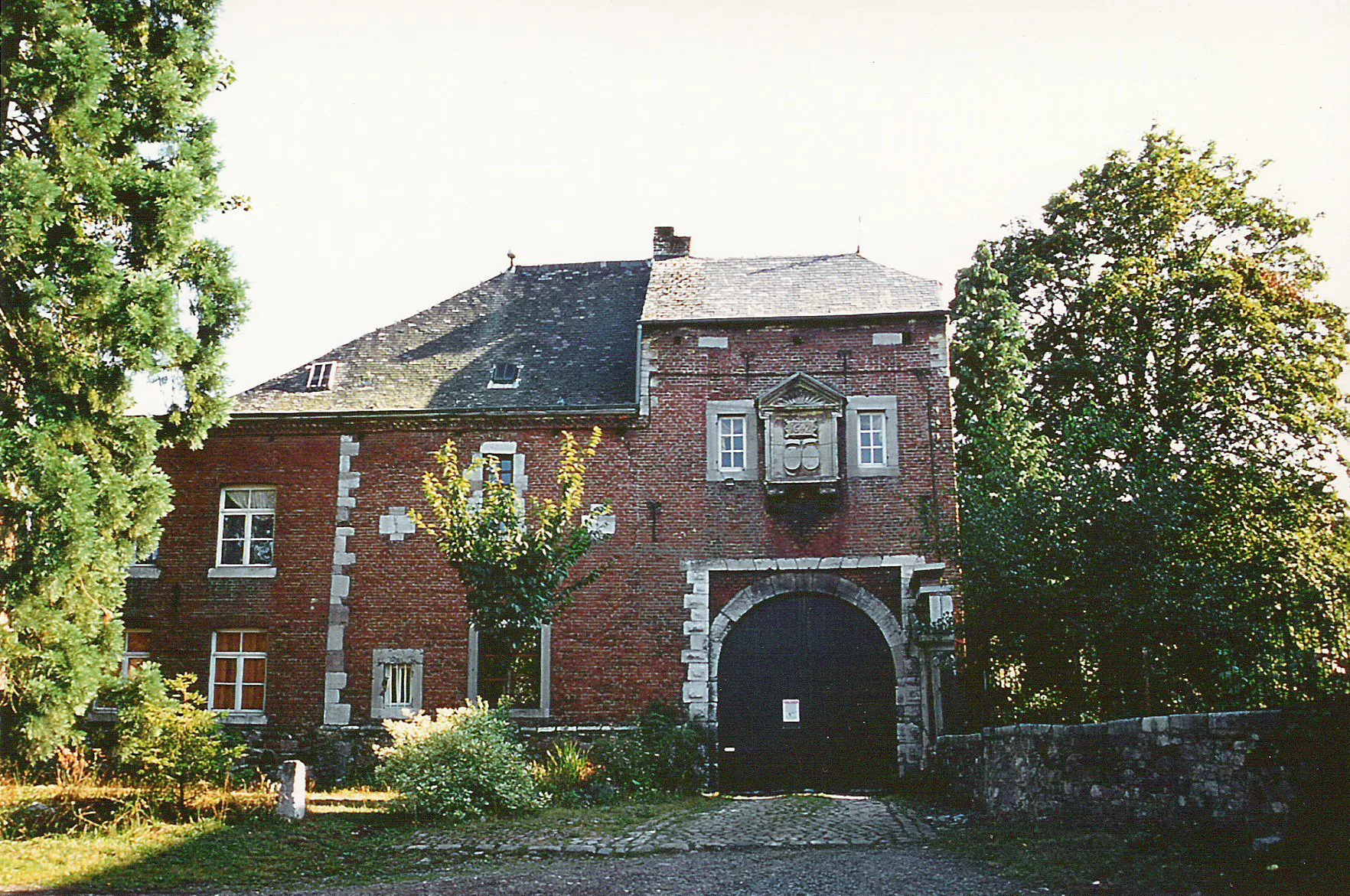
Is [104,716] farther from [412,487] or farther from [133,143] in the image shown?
[133,143]

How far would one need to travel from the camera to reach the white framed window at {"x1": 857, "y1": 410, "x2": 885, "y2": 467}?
18.2m

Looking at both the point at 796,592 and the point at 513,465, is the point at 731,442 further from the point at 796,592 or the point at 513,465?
the point at 513,465

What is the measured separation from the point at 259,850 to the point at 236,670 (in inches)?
302

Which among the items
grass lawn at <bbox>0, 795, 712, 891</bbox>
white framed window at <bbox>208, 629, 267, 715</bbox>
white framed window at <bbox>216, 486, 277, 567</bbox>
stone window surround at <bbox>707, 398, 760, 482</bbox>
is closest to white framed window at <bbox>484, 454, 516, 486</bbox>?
stone window surround at <bbox>707, 398, 760, 482</bbox>

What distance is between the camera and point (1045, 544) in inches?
526

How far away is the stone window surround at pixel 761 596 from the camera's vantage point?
17531mm

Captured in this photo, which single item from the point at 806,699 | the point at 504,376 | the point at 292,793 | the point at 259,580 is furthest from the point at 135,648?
the point at 806,699

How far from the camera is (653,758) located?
16562mm

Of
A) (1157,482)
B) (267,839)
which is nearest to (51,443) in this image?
(267,839)

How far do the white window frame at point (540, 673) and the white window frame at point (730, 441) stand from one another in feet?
12.5

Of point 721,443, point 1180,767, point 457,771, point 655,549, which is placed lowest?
point 457,771

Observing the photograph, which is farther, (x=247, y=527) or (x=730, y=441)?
(x=247, y=527)

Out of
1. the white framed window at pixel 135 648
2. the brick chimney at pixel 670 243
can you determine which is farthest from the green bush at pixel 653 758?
the brick chimney at pixel 670 243

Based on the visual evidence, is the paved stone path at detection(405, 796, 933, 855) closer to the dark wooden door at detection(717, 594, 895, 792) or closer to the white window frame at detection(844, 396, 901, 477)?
the dark wooden door at detection(717, 594, 895, 792)
